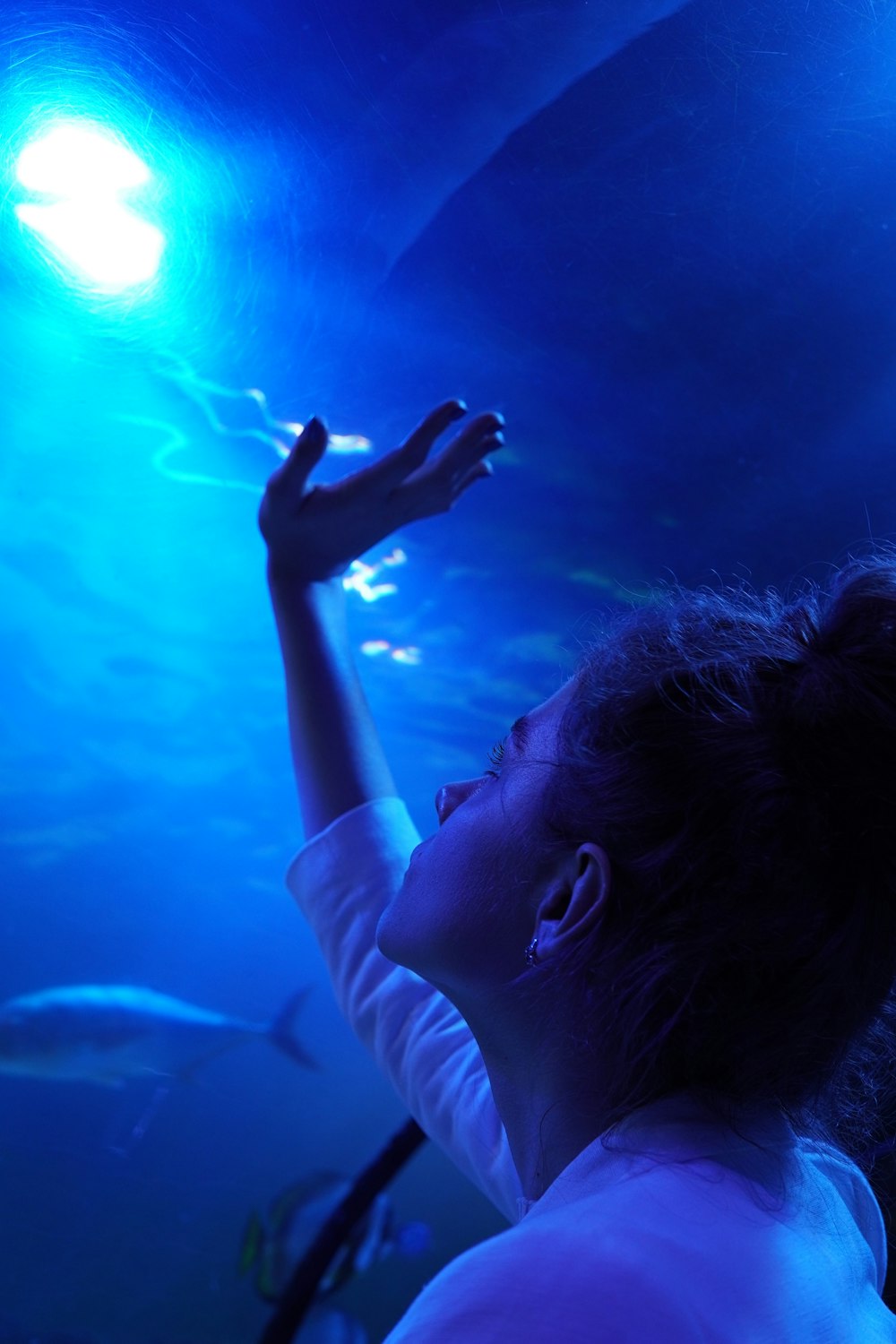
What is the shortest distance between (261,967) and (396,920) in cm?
1813

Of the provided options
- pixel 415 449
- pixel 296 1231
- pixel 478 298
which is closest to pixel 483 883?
pixel 415 449

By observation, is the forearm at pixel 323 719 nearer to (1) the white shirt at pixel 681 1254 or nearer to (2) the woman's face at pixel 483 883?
(2) the woman's face at pixel 483 883

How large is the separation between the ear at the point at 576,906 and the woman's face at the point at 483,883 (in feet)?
0.10

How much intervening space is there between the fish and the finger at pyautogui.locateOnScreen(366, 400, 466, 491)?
3.54 metres

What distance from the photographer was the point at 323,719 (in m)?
1.38

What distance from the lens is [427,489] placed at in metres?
1.47

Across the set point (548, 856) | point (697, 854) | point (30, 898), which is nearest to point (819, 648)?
point (697, 854)

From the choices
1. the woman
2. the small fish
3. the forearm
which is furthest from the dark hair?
the small fish

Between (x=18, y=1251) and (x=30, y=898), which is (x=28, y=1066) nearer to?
(x=18, y=1251)

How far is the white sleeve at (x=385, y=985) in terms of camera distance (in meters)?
→ 1.21

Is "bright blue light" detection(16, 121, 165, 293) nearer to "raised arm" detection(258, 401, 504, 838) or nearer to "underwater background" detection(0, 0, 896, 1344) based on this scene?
"underwater background" detection(0, 0, 896, 1344)

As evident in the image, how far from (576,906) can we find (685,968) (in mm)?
112

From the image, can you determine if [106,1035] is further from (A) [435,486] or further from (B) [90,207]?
(B) [90,207]

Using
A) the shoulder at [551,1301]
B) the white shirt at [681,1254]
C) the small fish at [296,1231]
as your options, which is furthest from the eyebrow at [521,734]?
the small fish at [296,1231]
